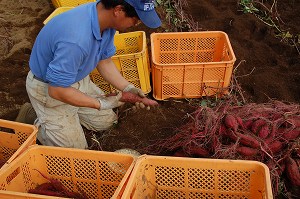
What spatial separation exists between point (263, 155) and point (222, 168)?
1.87 feet

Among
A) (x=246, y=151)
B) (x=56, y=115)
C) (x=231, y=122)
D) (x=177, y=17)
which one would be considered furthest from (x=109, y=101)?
(x=177, y=17)

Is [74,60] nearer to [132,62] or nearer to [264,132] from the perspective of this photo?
[132,62]

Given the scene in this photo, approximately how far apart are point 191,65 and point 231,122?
33.7 inches

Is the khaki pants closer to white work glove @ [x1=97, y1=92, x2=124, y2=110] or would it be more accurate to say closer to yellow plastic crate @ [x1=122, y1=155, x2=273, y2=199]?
white work glove @ [x1=97, y1=92, x2=124, y2=110]

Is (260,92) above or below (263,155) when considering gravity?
below

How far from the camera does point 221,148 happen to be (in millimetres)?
2578

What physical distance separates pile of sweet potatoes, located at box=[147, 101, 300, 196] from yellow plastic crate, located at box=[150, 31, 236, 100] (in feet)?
2.04

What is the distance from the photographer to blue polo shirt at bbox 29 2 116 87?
7.52 ft

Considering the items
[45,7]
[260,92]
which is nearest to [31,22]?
[45,7]

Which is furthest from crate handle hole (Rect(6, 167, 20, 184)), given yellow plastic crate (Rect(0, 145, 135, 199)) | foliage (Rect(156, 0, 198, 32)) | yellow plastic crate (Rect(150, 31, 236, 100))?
foliage (Rect(156, 0, 198, 32))

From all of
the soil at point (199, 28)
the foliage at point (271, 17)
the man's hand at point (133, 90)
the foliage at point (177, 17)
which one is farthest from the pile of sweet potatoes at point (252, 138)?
the foliage at point (177, 17)

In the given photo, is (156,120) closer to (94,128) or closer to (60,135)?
(94,128)

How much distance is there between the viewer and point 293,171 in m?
2.58

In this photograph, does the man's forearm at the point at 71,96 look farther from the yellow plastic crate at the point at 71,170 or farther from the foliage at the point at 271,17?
the foliage at the point at 271,17
